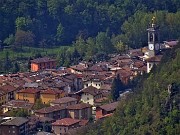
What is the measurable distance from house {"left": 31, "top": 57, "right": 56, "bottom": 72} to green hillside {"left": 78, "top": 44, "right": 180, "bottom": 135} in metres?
12.3

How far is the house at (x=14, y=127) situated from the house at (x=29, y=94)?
363 cm

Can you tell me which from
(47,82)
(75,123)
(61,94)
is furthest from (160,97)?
(47,82)

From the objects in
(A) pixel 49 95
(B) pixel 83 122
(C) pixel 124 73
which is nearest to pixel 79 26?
(C) pixel 124 73

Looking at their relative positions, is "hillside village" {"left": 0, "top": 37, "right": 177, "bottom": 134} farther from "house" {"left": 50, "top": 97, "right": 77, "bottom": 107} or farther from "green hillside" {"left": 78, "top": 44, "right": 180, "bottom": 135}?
"green hillside" {"left": 78, "top": 44, "right": 180, "bottom": 135}

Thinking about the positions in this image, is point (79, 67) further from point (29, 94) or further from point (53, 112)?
point (53, 112)

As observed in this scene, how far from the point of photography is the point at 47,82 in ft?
92.3

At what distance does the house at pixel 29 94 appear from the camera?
86.0 ft

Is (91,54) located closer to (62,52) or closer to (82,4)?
(62,52)

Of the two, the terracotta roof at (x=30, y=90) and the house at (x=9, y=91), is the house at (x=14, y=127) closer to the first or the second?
the terracotta roof at (x=30, y=90)

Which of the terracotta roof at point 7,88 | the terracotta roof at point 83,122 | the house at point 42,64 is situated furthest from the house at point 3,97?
the house at point 42,64

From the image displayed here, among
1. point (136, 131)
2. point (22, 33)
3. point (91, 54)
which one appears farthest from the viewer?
point (22, 33)

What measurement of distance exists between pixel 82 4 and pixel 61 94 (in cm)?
1903

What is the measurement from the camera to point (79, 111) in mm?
24250

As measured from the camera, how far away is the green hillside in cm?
1853
